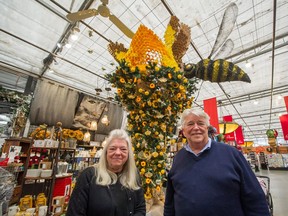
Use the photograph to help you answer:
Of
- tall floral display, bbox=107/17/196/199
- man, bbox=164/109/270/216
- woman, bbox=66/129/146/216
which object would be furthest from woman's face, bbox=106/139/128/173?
tall floral display, bbox=107/17/196/199

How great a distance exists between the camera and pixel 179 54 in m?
2.70

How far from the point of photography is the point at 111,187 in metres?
1.36

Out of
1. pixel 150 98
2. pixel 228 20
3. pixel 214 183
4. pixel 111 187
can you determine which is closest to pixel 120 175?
pixel 111 187

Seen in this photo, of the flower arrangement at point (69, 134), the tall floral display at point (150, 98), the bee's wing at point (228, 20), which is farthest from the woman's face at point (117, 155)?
the flower arrangement at point (69, 134)

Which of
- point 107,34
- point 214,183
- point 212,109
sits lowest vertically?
point 214,183

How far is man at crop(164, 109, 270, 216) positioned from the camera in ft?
3.84

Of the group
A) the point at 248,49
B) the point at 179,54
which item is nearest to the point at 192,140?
the point at 179,54

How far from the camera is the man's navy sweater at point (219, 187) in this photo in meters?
1.17

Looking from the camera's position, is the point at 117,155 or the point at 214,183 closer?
the point at 214,183

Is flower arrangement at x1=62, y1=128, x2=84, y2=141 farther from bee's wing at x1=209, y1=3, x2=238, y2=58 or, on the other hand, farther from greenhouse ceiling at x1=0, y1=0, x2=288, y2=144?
bee's wing at x1=209, y1=3, x2=238, y2=58

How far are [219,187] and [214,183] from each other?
0.04 m

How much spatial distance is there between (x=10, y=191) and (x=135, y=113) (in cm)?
184

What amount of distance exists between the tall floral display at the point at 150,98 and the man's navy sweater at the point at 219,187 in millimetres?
756

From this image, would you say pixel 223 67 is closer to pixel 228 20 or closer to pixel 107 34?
pixel 228 20
